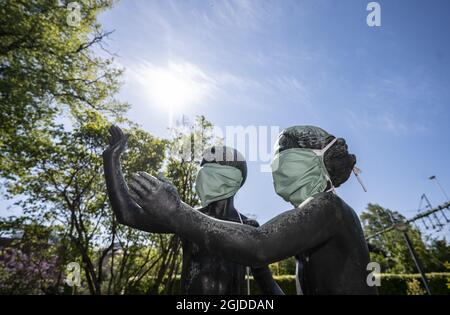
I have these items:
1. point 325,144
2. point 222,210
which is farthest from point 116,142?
point 325,144

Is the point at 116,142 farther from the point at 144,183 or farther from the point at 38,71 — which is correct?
the point at 38,71

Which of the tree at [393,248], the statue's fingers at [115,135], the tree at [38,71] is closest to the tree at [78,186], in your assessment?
the tree at [38,71]

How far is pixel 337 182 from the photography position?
1761 mm

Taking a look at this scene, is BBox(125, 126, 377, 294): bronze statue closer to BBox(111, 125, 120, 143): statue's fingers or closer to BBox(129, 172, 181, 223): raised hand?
BBox(129, 172, 181, 223): raised hand

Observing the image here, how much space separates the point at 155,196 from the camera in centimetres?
116

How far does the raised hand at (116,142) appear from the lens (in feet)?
7.39

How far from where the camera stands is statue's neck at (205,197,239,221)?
8.27ft

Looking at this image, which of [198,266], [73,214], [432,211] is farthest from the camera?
[432,211]

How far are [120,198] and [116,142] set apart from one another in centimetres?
48

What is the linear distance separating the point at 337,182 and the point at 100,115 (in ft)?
48.9

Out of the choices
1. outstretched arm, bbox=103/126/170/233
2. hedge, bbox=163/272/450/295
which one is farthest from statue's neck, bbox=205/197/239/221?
hedge, bbox=163/272/450/295
